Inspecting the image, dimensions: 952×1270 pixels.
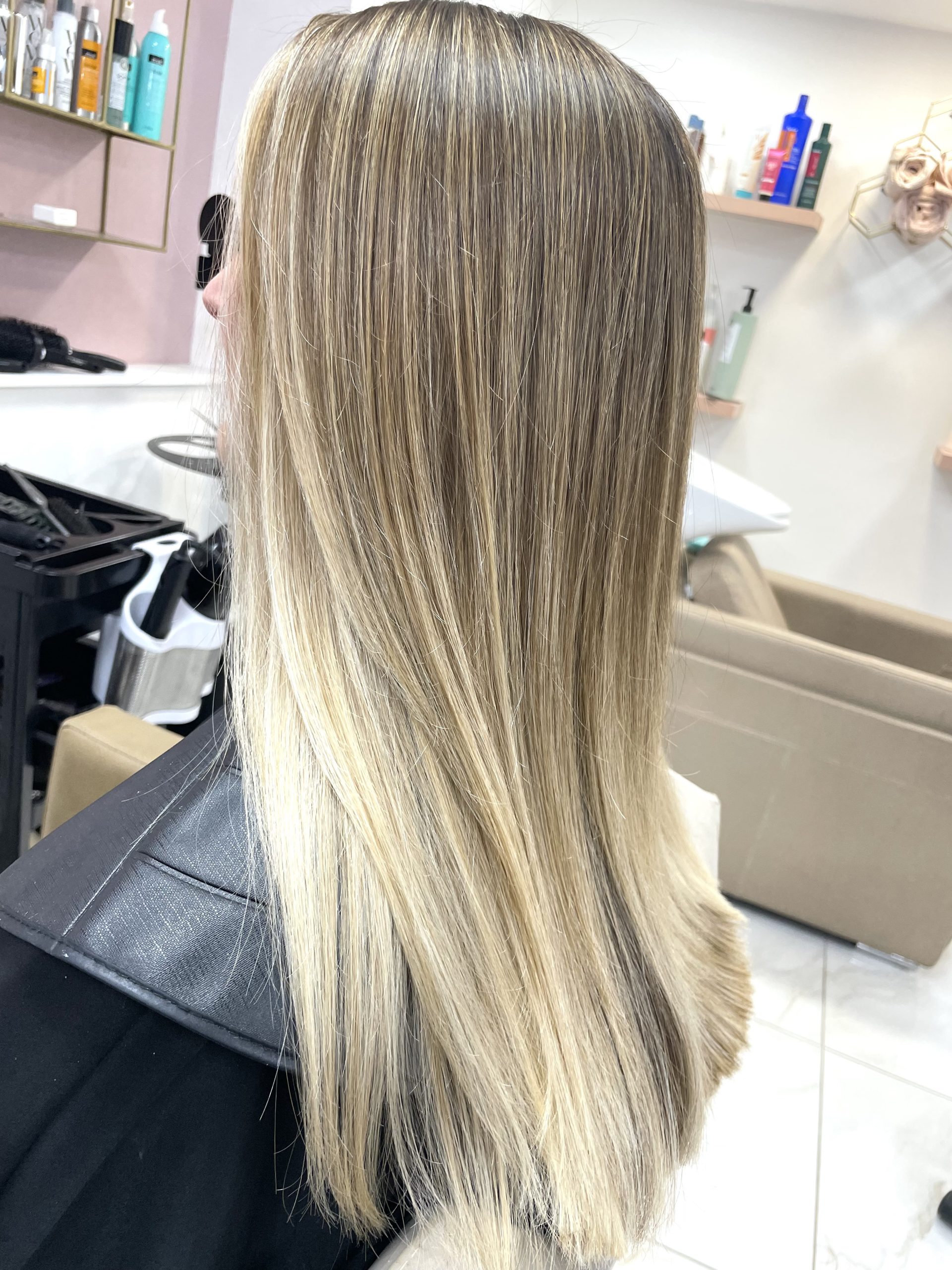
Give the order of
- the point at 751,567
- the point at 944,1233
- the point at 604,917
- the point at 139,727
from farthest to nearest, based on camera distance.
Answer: the point at 751,567 < the point at 944,1233 < the point at 139,727 < the point at 604,917

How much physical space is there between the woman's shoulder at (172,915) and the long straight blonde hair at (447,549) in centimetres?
3

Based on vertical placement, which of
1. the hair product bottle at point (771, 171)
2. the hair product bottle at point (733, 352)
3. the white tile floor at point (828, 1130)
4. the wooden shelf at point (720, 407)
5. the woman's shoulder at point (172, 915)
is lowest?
the white tile floor at point (828, 1130)

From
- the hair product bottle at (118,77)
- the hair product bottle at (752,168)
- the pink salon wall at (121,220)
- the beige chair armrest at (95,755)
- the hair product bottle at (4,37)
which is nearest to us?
the beige chair armrest at (95,755)

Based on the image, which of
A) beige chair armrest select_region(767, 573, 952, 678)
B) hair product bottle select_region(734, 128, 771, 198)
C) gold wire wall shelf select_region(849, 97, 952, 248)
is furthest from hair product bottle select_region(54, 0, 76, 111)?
gold wire wall shelf select_region(849, 97, 952, 248)

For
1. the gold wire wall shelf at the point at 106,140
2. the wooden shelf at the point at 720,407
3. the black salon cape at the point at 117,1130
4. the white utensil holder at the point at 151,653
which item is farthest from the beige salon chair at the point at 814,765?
the gold wire wall shelf at the point at 106,140

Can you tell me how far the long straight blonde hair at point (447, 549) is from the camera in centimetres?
53

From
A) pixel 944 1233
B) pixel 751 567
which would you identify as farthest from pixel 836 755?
pixel 944 1233

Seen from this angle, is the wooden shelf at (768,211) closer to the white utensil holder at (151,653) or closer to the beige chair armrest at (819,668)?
the beige chair armrest at (819,668)

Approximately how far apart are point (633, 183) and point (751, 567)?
74.8 inches

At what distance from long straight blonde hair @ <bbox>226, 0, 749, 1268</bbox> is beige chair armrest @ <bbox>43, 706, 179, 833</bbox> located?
1.90ft

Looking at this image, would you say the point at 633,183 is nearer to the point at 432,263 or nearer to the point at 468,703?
the point at 432,263

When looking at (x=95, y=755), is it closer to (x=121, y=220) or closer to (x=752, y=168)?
(x=121, y=220)

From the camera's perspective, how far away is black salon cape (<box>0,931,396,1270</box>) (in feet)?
1.74

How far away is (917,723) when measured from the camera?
195 cm
